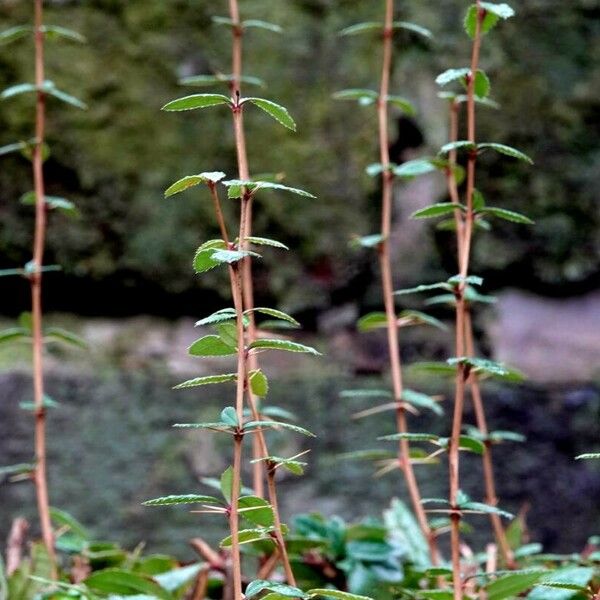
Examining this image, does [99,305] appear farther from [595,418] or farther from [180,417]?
[595,418]

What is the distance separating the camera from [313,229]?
1.07 m

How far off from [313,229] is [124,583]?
20.9 inches

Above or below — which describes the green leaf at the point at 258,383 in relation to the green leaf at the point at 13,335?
below

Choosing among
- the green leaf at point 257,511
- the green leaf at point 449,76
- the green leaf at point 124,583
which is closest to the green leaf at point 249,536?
the green leaf at point 257,511

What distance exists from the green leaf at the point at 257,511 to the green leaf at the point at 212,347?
90mm

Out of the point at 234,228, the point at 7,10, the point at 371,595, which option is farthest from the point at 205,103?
the point at 7,10

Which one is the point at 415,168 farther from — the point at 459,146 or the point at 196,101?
the point at 196,101

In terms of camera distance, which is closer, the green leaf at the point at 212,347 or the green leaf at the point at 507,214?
the green leaf at the point at 212,347

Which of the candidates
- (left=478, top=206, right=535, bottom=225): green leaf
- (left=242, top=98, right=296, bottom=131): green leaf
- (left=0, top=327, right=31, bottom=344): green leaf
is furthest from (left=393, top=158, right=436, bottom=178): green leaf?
(left=0, top=327, right=31, bottom=344): green leaf

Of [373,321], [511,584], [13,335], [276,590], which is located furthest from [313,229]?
[276,590]

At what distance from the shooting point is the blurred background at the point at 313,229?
1.03m

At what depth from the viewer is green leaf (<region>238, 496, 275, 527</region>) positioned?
0.50 metres

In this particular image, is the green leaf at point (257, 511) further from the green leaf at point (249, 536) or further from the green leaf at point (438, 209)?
the green leaf at point (438, 209)

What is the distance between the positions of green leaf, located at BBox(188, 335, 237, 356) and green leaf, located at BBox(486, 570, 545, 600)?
0.97ft
